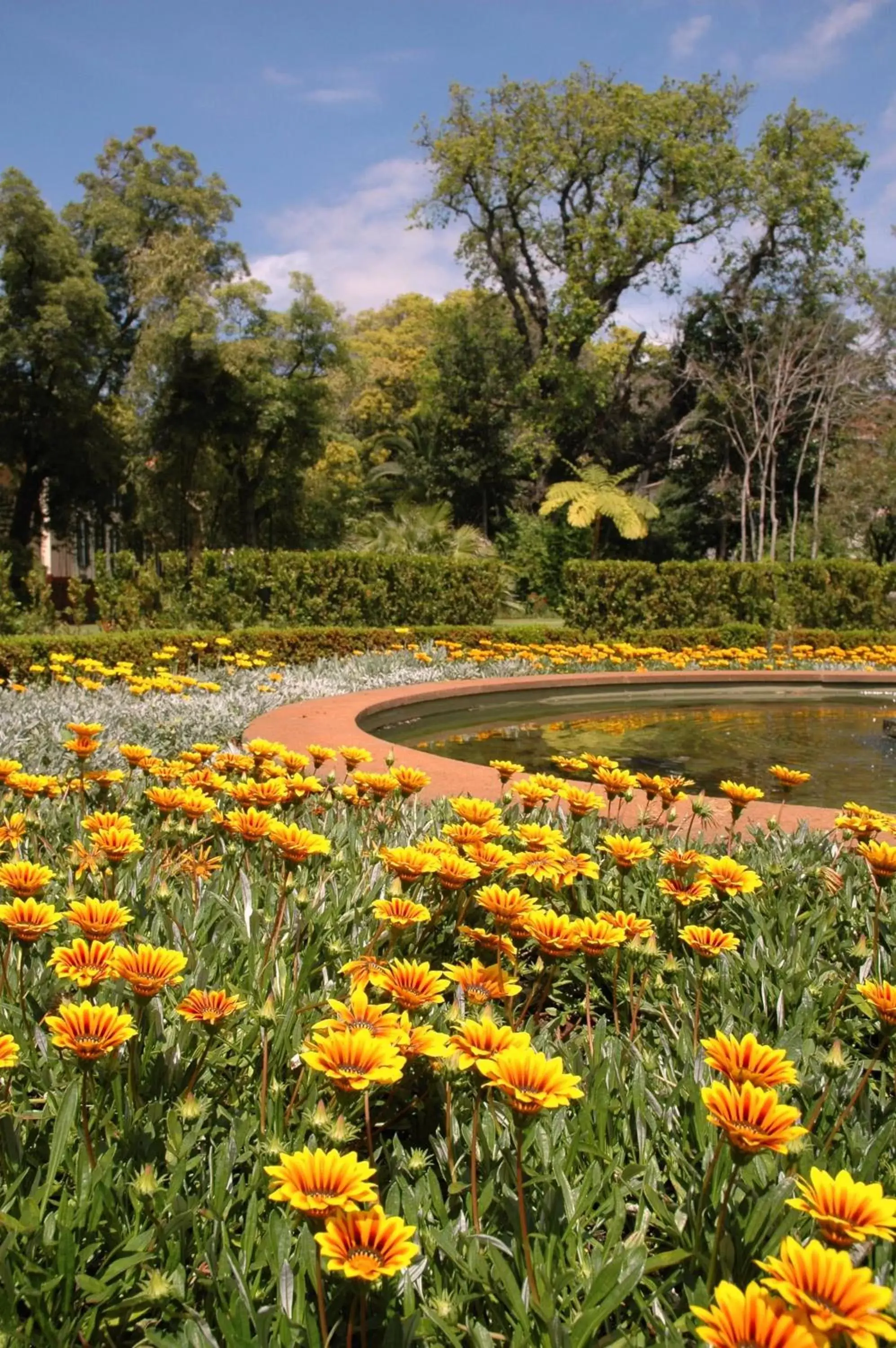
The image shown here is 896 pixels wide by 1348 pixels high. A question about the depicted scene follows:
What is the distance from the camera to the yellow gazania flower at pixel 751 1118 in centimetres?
77

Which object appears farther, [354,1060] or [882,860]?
[882,860]

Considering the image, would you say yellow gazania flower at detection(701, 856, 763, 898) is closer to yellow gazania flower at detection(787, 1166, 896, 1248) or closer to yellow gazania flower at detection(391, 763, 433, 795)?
yellow gazania flower at detection(391, 763, 433, 795)

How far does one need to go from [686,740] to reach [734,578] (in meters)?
7.85

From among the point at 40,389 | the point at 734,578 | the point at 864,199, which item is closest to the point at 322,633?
the point at 734,578

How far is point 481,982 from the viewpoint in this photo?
118 cm

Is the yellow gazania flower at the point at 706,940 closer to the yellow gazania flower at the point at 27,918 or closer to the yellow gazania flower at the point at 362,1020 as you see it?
the yellow gazania flower at the point at 362,1020

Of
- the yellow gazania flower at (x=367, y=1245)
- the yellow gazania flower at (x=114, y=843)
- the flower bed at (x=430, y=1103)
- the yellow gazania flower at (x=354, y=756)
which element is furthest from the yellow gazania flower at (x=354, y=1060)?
the yellow gazania flower at (x=354, y=756)

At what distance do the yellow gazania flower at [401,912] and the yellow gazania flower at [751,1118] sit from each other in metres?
0.49

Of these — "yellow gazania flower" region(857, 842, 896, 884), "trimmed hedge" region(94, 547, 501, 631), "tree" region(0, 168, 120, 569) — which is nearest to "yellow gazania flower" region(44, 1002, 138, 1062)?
"yellow gazania flower" region(857, 842, 896, 884)

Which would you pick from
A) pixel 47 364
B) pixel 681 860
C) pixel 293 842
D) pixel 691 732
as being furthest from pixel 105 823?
pixel 47 364

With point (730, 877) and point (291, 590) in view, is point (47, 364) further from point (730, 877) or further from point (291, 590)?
point (730, 877)

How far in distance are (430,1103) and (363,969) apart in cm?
20

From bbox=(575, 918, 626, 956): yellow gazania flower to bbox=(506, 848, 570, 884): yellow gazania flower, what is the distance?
23 centimetres

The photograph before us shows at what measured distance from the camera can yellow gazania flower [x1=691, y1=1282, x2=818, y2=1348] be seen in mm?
622
